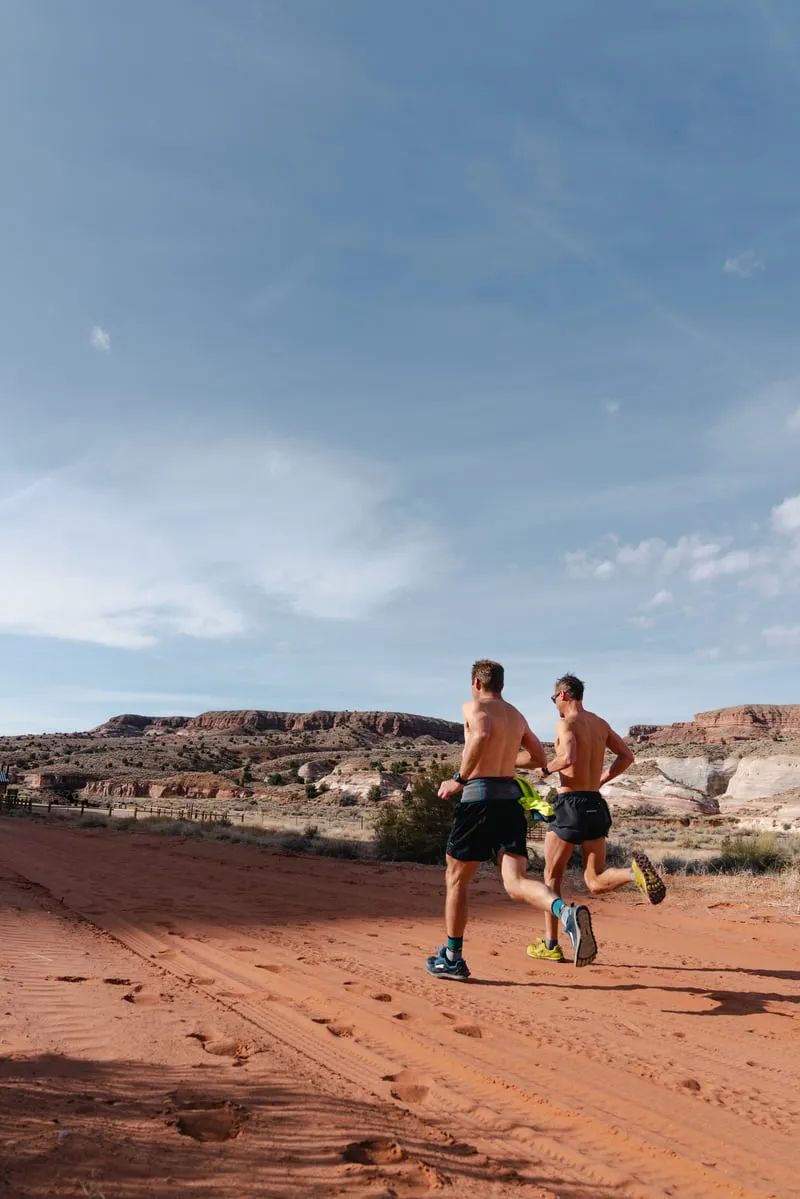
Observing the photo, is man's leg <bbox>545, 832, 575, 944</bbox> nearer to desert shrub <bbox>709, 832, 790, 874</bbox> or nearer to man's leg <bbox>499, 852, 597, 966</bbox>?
man's leg <bbox>499, 852, 597, 966</bbox>

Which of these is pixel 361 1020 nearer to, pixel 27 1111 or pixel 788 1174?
pixel 27 1111

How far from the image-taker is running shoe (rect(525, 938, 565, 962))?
6520 millimetres

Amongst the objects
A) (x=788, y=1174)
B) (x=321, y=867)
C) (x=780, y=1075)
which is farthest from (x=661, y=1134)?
(x=321, y=867)

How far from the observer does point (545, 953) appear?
6547 mm

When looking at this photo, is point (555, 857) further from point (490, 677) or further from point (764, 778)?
point (764, 778)

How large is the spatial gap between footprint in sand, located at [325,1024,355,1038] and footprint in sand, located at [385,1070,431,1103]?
666mm

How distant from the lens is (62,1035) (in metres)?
4.17

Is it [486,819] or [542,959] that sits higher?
[486,819]

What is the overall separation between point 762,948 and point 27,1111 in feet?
22.4

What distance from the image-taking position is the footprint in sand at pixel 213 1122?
293 cm

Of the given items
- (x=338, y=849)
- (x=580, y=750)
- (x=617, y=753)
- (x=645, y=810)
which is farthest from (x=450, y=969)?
(x=645, y=810)

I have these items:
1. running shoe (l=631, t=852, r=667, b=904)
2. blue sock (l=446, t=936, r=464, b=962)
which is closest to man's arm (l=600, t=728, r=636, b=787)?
running shoe (l=631, t=852, r=667, b=904)

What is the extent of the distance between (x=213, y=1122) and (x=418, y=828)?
617 inches

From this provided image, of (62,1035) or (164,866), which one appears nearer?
(62,1035)
